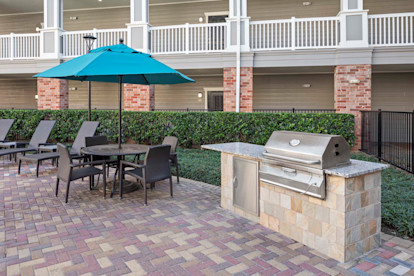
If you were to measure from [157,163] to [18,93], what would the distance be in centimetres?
1490

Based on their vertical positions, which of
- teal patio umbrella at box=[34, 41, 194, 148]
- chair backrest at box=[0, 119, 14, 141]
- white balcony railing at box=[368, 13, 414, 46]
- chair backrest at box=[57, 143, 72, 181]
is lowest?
chair backrest at box=[57, 143, 72, 181]

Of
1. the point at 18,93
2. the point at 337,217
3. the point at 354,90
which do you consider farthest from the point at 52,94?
the point at 337,217

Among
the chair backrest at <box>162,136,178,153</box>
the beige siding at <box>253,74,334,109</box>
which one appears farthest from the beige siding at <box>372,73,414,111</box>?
the chair backrest at <box>162,136,178,153</box>

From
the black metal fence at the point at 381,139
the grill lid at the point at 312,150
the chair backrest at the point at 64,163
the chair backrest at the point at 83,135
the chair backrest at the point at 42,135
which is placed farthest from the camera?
the chair backrest at the point at 42,135

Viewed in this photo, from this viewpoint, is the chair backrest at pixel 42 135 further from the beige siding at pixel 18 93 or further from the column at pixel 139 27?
the beige siding at pixel 18 93

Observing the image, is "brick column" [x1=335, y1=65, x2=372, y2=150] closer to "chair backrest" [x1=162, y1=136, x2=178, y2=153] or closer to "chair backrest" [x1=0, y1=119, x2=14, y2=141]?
"chair backrest" [x1=162, y1=136, x2=178, y2=153]

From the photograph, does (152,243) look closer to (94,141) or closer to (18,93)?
(94,141)

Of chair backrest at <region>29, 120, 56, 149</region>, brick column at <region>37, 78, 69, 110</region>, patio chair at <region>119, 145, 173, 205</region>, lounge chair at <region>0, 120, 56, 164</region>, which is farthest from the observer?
brick column at <region>37, 78, 69, 110</region>

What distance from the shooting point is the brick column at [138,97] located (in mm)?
11312

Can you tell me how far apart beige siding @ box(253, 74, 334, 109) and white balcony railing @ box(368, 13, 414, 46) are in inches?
119

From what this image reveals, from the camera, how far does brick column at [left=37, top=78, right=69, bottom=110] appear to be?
39.0 ft

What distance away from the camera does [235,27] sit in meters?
10.7

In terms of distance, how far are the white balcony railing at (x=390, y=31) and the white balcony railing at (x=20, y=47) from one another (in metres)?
→ 12.3

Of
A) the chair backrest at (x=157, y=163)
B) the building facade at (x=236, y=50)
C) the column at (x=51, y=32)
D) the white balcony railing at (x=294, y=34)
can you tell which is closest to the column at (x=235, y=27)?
the building facade at (x=236, y=50)
